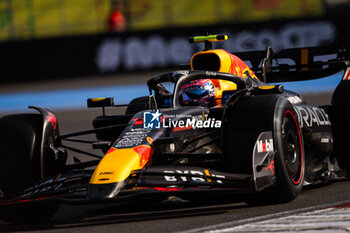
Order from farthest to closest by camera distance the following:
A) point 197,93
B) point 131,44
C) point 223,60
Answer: point 131,44, point 223,60, point 197,93

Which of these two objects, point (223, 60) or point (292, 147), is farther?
point (223, 60)

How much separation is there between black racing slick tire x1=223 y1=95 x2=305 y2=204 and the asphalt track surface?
0.12 meters

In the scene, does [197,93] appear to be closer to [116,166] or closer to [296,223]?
[116,166]

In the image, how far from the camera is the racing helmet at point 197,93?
22.0ft

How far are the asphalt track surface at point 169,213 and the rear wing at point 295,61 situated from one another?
2.24 meters

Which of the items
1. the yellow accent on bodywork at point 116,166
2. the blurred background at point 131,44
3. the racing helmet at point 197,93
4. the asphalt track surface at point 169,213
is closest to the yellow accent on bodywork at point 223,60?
the racing helmet at point 197,93

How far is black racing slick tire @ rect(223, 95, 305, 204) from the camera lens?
17.7ft

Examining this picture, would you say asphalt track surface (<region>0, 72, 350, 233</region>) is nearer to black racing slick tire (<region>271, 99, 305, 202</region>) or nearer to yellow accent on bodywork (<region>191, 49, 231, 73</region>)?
black racing slick tire (<region>271, 99, 305, 202</region>)

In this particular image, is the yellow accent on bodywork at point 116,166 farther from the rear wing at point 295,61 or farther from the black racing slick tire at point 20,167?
the rear wing at point 295,61

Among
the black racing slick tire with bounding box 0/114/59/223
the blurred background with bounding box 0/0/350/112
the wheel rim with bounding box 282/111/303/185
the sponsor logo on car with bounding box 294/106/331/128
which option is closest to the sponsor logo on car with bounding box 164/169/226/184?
the wheel rim with bounding box 282/111/303/185

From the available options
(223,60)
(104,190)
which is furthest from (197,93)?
(104,190)

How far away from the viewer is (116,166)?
5.19 metres

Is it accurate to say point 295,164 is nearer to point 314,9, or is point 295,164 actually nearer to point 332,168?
point 332,168

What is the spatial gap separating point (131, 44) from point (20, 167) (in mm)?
13225
